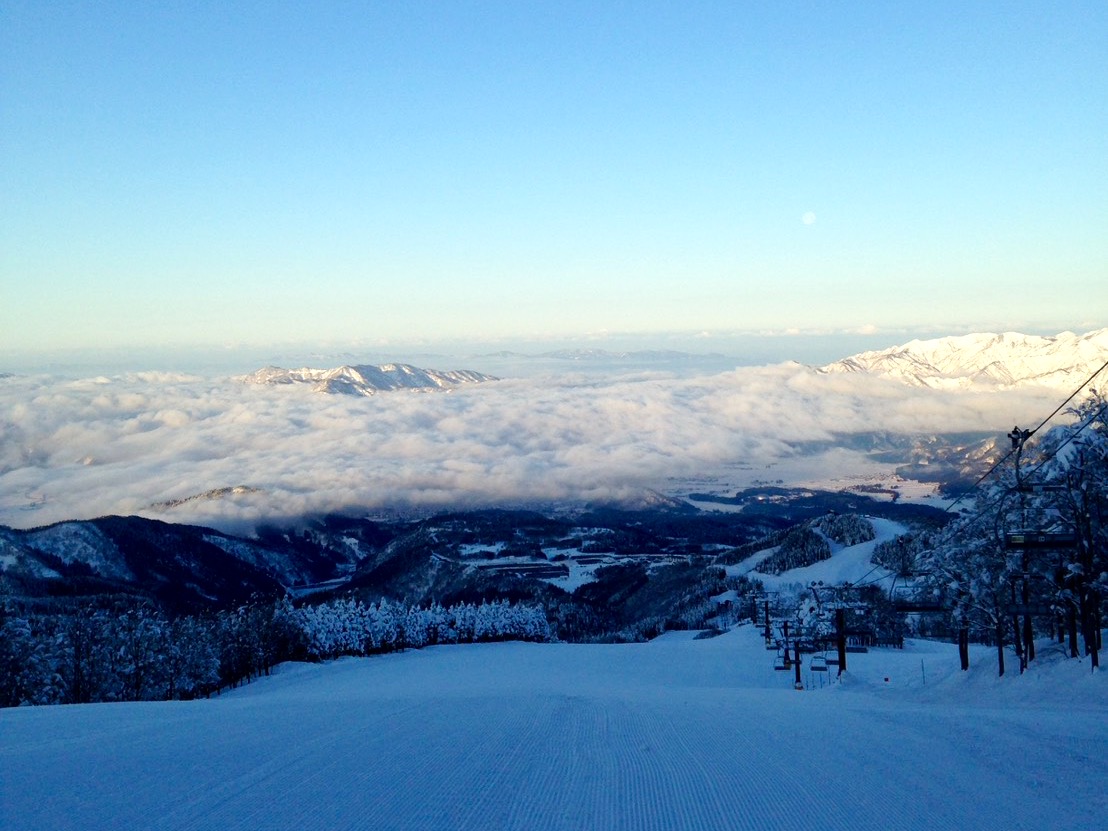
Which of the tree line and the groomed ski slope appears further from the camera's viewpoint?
the tree line

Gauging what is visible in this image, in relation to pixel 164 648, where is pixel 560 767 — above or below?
above

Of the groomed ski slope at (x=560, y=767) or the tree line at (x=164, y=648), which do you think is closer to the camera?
the groomed ski slope at (x=560, y=767)

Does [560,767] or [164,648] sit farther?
[164,648]

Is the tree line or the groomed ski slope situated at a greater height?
the groomed ski slope

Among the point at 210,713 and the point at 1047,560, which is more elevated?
the point at 1047,560

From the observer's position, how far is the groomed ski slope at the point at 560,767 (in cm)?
1054

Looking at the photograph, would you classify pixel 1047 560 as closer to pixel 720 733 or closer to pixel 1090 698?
pixel 1090 698

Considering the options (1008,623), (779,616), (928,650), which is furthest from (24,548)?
(1008,623)

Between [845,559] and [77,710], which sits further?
[845,559]

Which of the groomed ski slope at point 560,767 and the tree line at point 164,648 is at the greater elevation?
the groomed ski slope at point 560,767

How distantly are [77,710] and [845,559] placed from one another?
15144 cm

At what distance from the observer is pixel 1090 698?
69.1 ft

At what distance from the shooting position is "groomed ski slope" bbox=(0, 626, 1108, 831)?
34.6 feet

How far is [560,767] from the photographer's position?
13117 mm
